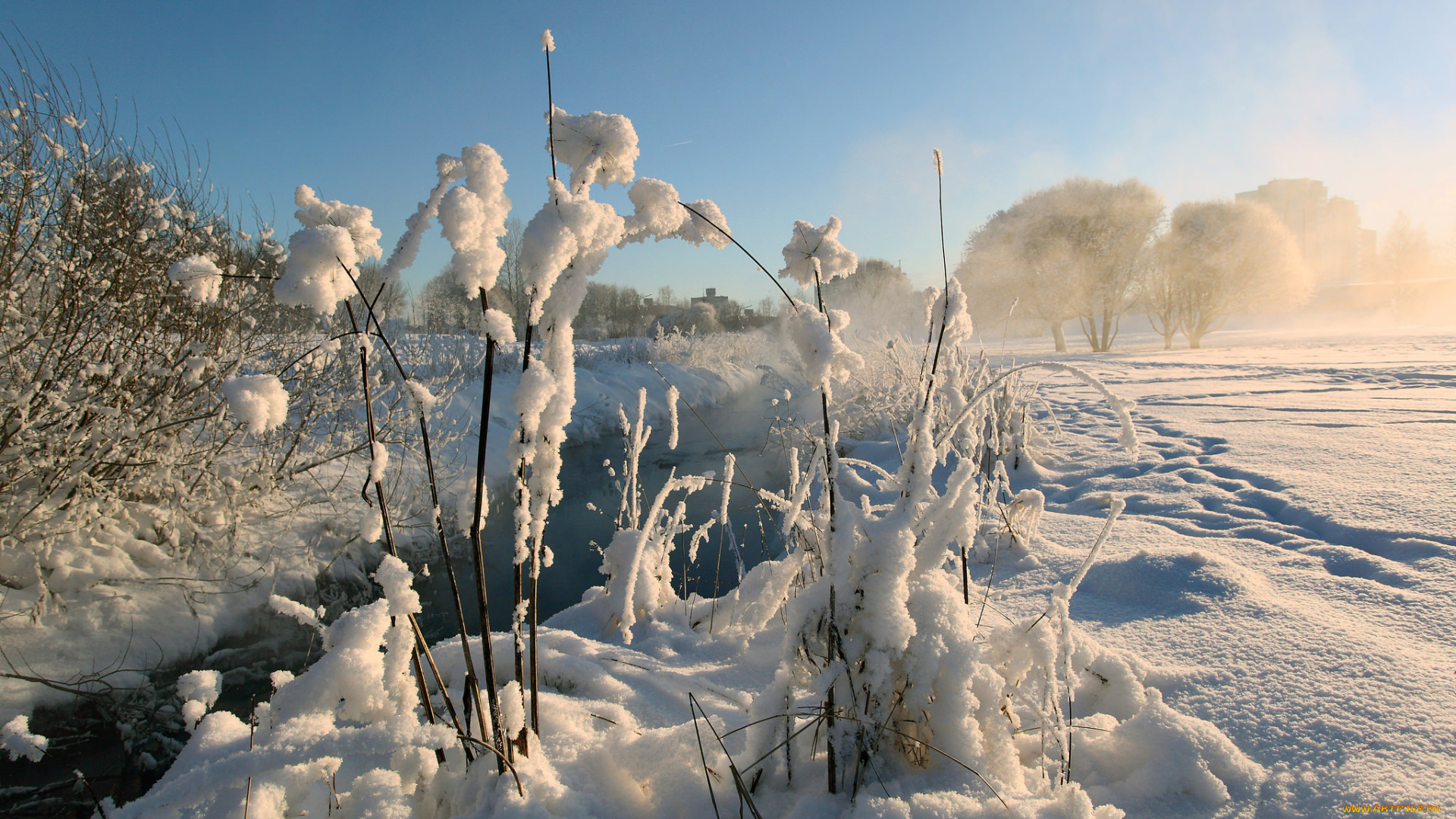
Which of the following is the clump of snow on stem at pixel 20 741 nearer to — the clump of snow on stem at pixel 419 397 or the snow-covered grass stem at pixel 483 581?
the snow-covered grass stem at pixel 483 581

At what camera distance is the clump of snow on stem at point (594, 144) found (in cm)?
86

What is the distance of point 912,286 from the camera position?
28.6 metres

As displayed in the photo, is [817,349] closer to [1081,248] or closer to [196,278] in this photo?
[196,278]

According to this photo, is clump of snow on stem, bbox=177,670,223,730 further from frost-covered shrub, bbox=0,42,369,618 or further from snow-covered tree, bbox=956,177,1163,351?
snow-covered tree, bbox=956,177,1163,351

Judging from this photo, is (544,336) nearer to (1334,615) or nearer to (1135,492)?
(1334,615)

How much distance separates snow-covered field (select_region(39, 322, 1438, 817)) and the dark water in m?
0.70

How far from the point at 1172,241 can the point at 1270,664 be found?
74.6ft

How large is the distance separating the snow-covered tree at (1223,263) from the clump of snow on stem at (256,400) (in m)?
23.6

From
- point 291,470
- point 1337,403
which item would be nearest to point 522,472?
point 291,470

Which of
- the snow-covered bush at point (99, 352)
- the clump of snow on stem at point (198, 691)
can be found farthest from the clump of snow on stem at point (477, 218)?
the snow-covered bush at point (99, 352)

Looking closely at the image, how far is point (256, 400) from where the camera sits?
0.73 meters

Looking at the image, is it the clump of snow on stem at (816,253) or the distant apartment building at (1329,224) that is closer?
the clump of snow on stem at (816,253)

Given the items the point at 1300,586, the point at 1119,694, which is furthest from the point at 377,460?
the point at 1300,586

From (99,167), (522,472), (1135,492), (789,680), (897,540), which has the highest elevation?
(99,167)
